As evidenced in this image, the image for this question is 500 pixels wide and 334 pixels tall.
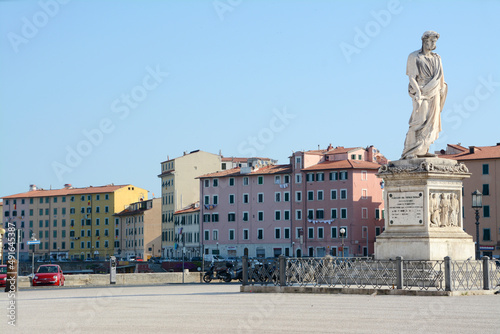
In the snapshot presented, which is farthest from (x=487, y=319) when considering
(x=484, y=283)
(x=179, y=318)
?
(x=484, y=283)

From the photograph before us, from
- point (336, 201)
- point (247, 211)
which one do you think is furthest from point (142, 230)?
point (336, 201)

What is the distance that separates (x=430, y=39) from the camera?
27875 millimetres

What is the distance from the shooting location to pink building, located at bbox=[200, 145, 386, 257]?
114 meters

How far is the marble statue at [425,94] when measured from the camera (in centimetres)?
2781

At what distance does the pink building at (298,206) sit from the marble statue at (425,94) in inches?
3227

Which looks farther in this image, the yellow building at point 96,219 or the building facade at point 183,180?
the yellow building at point 96,219

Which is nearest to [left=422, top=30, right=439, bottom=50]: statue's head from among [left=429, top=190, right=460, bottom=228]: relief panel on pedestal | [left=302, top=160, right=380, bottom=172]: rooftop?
[left=429, top=190, right=460, bottom=228]: relief panel on pedestal

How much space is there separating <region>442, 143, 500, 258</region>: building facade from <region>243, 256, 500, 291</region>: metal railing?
72.0m

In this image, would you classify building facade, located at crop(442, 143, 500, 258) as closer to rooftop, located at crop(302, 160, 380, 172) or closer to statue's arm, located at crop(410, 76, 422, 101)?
rooftop, located at crop(302, 160, 380, 172)

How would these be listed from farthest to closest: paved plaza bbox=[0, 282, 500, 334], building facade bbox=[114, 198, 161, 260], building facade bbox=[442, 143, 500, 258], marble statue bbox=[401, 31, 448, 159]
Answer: building facade bbox=[114, 198, 161, 260] → building facade bbox=[442, 143, 500, 258] → marble statue bbox=[401, 31, 448, 159] → paved plaza bbox=[0, 282, 500, 334]

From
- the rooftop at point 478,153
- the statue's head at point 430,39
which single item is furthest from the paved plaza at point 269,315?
the rooftop at point 478,153

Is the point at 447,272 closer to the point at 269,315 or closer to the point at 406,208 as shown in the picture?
the point at 406,208

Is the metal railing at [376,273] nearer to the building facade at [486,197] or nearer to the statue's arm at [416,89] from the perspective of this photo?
the statue's arm at [416,89]

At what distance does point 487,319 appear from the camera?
17062 mm
